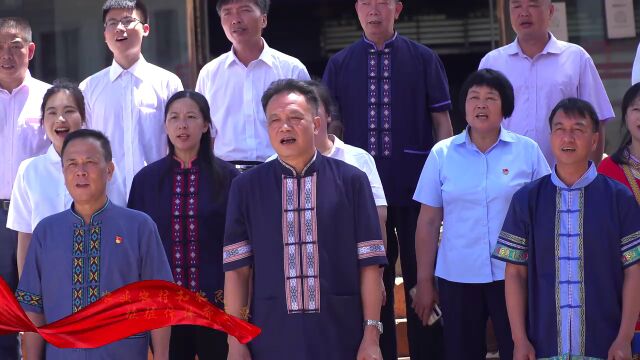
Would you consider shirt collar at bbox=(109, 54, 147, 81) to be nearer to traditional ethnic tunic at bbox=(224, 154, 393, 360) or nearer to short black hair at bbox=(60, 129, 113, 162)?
short black hair at bbox=(60, 129, 113, 162)

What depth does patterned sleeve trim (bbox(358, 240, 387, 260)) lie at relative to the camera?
460 centimetres

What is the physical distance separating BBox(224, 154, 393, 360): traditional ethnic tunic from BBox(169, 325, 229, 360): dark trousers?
62 cm

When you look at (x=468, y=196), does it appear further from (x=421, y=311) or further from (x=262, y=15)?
(x=262, y=15)

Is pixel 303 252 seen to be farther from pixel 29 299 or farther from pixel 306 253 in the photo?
pixel 29 299

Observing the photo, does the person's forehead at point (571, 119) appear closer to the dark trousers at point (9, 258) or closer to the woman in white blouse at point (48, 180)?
the woman in white blouse at point (48, 180)

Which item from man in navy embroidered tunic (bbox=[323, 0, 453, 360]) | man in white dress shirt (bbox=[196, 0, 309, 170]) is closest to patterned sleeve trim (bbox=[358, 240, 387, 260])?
man in navy embroidered tunic (bbox=[323, 0, 453, 360])

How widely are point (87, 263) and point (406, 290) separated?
1725 mm

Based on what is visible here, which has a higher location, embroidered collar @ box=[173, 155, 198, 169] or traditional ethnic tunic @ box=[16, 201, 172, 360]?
embroidered collar @ box=[173, 155, 198, 169]

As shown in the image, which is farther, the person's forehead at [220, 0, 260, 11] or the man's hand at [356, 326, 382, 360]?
the person's forehead at [220, 0, 260, 11]

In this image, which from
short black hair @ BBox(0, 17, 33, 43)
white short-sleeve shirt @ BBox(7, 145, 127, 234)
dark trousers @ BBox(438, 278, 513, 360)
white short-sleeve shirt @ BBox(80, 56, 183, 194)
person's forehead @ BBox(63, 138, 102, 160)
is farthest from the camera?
short black hair @ BBox(0, 17, 33, 43)

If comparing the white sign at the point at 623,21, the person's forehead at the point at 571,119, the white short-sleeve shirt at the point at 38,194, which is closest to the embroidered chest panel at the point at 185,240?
the white short-sleeve shirt at the point at 38,194

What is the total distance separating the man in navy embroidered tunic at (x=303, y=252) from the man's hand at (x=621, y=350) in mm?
940

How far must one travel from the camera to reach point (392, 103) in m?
5.86

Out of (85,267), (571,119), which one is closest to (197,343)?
(85,267)
